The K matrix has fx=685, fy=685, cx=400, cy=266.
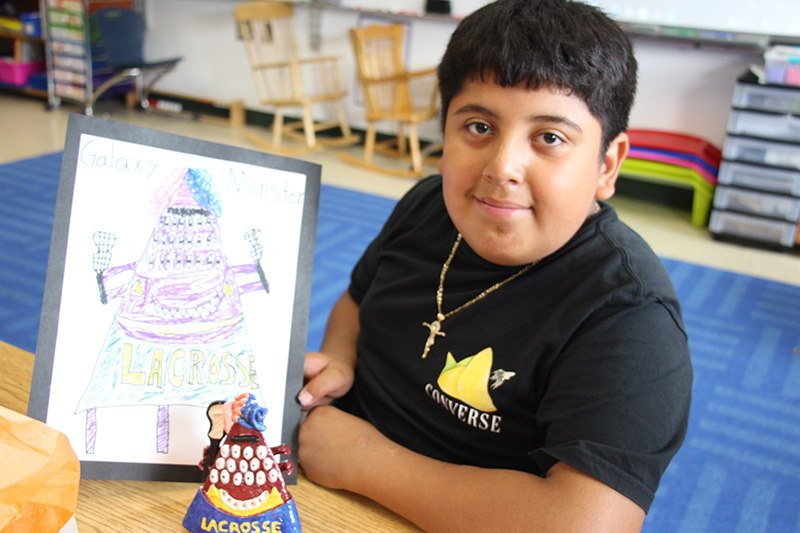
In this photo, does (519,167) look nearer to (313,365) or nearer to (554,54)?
(554,54)

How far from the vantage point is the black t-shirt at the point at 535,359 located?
64cm

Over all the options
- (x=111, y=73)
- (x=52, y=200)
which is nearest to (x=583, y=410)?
(x=52, y=200)

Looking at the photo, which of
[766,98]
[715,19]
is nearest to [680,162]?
[766,98]

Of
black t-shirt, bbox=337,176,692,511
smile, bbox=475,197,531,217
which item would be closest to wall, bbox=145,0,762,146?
black t-shirt, bbox=337,176,692,511

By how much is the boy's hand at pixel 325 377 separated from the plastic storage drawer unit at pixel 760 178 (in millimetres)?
3006

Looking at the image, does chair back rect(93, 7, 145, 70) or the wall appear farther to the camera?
chair back rect(93, 7, 145, 70)

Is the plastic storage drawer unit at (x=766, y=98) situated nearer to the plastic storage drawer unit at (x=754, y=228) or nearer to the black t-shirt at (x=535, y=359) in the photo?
the plastic storage drawer unit at (x=754, y=228)

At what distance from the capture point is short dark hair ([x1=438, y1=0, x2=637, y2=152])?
0.70 m

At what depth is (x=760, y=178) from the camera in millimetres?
3322

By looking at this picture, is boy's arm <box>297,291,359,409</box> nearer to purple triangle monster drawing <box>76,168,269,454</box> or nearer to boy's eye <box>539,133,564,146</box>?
purple triangle monster drawing <box>76,168,269,454</box>

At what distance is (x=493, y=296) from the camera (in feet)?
2.62

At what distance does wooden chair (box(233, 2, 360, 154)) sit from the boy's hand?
3.54 metres

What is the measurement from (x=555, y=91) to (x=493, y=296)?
0.24m

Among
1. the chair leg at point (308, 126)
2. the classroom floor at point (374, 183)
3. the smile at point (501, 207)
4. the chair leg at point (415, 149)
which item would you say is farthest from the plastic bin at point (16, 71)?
the smile at point (501, 207)
